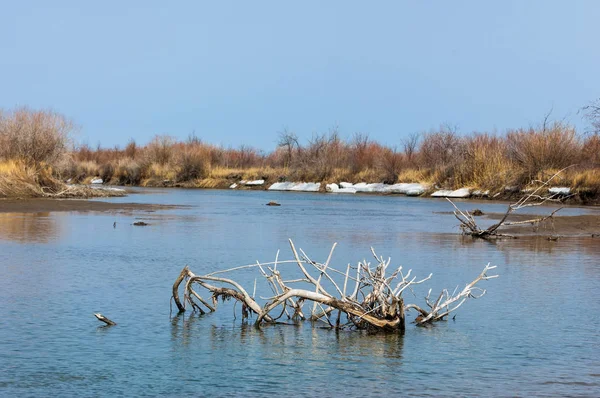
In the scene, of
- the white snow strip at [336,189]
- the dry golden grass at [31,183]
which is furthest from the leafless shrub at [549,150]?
the dry golden grass at [31,183]

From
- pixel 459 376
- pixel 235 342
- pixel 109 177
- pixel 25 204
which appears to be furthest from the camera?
pixel 109 177

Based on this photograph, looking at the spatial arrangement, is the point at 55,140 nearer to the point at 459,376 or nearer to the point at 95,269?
the point at 95,269

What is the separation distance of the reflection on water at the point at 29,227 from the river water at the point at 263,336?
2.99 ft

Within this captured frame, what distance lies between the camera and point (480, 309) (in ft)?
35.6

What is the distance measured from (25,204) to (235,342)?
2250 centimetres

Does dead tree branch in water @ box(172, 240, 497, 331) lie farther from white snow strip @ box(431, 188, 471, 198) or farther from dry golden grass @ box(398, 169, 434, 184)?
dry golden grass @ box(398, 169, 434, 184)

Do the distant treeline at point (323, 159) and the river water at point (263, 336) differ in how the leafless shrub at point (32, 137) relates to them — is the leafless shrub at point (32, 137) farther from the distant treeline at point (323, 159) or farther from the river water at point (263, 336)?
the river water at point (263, 336)

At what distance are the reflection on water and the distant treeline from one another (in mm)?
9853

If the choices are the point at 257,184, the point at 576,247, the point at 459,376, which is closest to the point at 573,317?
the point at 459,376

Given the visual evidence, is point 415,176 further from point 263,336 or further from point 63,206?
point 263,336

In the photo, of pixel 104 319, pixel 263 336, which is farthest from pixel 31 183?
pixel 263 336

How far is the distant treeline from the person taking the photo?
3559cm

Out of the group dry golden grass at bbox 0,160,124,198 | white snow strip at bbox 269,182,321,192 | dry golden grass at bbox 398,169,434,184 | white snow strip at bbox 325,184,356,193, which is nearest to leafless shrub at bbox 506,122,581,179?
dry golden grass at bbox 398,169,434,184

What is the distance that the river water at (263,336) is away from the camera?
720 cm
